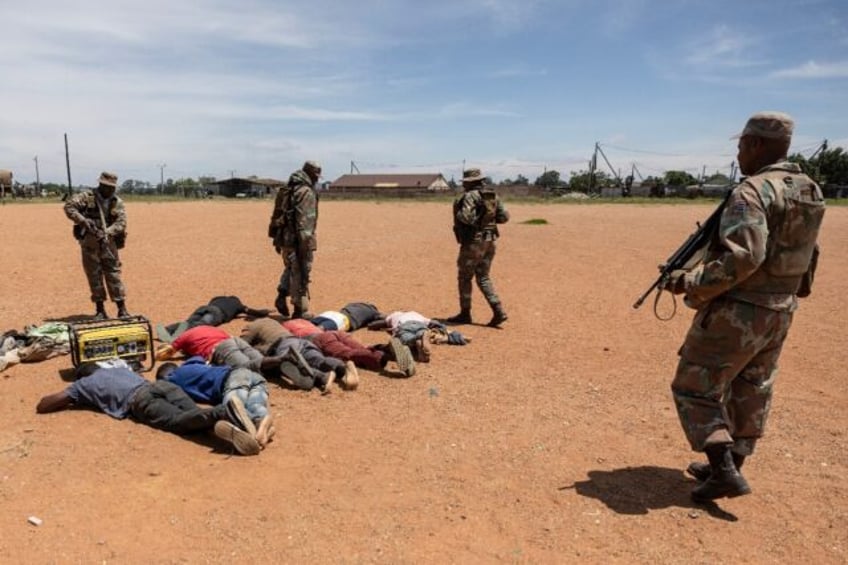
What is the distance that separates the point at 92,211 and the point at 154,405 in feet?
14.5

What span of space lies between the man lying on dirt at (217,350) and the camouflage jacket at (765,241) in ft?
12.3

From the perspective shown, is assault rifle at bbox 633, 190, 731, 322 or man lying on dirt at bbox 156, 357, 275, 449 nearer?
assault rifle at bbox 633, 190, 731, 322

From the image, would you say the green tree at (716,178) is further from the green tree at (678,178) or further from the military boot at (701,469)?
the military boot at (701,469)

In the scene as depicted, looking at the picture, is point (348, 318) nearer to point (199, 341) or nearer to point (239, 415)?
point (199, 341)

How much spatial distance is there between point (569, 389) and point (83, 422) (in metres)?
4.23

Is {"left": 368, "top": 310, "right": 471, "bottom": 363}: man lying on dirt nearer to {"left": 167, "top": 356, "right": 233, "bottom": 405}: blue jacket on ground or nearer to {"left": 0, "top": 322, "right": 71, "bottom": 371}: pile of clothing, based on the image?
{"left": 167, "top": 356, "right": 233, "bottom": 405}: blue jacket on ground

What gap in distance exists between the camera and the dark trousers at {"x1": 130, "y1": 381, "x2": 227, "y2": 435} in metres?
4.45

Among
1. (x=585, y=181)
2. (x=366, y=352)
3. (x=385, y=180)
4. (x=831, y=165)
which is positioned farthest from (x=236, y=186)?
(x=366, y=352)

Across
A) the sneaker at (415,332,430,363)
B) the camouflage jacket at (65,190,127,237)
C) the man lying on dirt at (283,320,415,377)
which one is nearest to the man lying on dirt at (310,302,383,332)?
the man lying on dirt at (283,320,415,377)

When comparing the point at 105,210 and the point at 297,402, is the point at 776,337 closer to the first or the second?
the point at 297,402

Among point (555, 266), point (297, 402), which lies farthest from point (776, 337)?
point (555, 266)

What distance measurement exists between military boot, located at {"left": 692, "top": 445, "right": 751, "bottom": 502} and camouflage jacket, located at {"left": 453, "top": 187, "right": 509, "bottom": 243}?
4958 mm

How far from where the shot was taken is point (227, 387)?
4762 millimetres

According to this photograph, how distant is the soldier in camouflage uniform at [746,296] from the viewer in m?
3.36
